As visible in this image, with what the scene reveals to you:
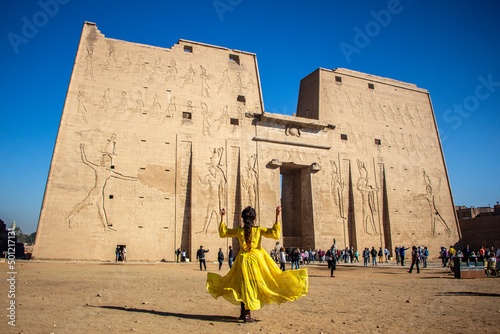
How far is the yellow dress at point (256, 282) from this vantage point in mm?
4793

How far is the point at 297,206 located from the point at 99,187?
504 inches

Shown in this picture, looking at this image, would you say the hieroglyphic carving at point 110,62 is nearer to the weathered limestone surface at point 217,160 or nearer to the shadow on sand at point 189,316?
the weathered limestone surface at point 217,160

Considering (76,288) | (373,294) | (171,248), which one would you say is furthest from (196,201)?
(373,294)

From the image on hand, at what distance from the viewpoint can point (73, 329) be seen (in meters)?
4.10

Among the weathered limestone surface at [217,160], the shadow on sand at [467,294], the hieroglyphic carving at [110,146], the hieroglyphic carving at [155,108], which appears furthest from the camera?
the hieroglyphic carving at [155,108]

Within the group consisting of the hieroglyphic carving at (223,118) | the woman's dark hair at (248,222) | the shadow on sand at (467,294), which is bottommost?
the shadow on sand at (467,294)

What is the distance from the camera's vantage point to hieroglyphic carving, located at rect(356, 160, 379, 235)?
24.3 meters

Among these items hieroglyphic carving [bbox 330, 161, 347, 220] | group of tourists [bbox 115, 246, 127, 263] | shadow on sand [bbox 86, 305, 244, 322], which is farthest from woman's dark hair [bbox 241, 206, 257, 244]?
hieroglyphic carving [bbox 330, 161, 347, 220]

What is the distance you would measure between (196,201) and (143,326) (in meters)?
16.0

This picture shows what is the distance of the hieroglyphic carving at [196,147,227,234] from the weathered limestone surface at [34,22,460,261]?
6cm

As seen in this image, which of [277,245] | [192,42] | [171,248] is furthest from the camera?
[192,42]

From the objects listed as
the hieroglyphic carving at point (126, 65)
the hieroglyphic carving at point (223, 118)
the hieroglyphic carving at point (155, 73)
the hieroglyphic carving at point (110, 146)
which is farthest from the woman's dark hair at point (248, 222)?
the hieroglyphic carving at point (126, 65)

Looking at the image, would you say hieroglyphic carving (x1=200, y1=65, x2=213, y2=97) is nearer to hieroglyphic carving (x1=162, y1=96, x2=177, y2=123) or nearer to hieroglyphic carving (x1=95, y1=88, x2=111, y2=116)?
hieroglyphic carving (x1=162, y1=96, x2=177, y2=123)

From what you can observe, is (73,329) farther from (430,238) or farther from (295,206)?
(430,238)
